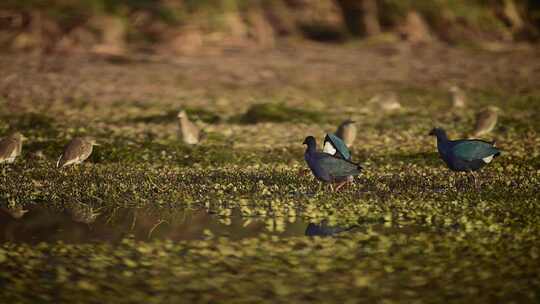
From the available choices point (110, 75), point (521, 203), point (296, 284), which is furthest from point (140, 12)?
point (296, 284)

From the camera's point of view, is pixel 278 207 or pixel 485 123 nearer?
pixel 278 207

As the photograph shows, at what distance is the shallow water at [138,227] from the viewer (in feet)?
39.5

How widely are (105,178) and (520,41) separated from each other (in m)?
22.2

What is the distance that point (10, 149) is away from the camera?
1634cm

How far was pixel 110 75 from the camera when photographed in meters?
25.2

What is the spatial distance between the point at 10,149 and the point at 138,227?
4839 mm

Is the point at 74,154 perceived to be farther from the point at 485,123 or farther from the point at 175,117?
the point at 485,123

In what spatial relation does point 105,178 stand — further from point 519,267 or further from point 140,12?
point 140,12

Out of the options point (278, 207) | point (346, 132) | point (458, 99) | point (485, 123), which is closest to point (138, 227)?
point (278, 207)

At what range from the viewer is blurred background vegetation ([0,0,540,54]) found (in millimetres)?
28203

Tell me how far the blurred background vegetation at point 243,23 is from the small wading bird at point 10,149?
11462mm

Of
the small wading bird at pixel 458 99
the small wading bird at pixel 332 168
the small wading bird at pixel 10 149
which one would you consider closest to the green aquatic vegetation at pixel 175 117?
the small wading bird at pixel 10 149

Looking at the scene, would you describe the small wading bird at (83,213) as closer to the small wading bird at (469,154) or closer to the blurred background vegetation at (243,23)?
the small wading bird at (469,154)

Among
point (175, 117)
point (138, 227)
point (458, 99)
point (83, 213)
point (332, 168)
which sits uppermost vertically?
point (175, 117)
